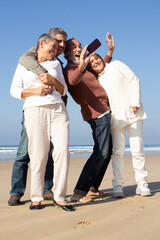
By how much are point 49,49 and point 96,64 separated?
2.98 ft

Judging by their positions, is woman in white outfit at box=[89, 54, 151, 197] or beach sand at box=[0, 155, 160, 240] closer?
beach sand at box=[0, 155, 160, 240]

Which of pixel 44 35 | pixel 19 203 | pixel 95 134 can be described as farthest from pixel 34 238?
pixel 44 35

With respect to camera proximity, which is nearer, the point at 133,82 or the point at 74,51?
the point at 74,51

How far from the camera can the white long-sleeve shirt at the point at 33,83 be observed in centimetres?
297

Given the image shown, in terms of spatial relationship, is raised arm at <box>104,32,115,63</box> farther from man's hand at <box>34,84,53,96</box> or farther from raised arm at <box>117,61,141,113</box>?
man's hand at <box>34,84,53,96</box>

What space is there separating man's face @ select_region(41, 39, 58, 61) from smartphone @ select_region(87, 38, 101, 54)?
0.46m

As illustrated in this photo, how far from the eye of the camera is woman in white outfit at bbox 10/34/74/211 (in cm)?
296

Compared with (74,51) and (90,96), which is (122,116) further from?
(74,51)

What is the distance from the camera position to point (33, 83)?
303 cm

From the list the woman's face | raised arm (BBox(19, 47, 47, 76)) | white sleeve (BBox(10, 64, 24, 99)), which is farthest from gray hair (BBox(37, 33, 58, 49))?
the woman's face

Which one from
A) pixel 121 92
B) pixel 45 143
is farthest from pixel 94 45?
pixel 45 143

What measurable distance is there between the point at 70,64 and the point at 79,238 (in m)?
Result: 2.16

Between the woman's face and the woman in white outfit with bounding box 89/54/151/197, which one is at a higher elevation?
the woman's face

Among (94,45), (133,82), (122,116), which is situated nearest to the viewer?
(94,45)
